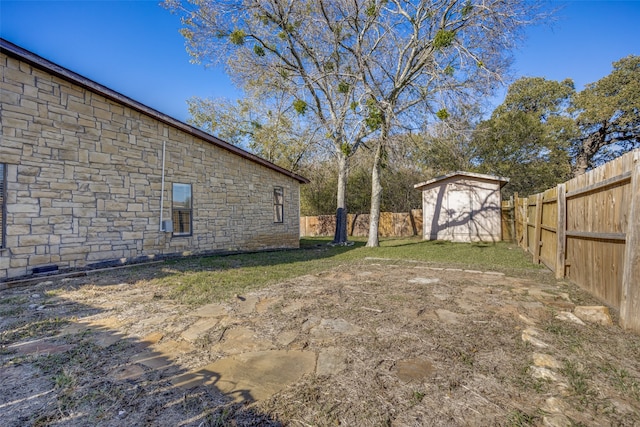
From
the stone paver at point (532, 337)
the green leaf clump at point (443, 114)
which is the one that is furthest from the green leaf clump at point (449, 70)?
the stone paver at point (532, 337)

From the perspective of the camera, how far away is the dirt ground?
5.32 ft

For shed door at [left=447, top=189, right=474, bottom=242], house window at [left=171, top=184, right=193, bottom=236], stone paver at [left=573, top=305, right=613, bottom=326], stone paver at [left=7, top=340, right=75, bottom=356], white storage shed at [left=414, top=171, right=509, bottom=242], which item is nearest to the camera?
stone paver at [left=7, top=340, right=75, bottom=356]

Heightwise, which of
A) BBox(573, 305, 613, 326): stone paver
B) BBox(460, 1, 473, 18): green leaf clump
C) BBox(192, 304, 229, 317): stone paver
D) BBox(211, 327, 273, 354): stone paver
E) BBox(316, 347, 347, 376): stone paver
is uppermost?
BBox(460, 1, 473, 18): green leaf clump

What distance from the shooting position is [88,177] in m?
6.08

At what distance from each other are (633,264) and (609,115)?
60.0 feet

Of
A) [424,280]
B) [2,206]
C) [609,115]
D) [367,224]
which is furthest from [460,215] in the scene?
[2,206]

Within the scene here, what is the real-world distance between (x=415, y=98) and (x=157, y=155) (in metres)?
8.57

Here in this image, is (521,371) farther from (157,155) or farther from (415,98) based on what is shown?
(415,98)

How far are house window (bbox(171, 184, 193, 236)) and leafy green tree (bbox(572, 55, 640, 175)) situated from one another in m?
19.7

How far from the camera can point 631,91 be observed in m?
14.7

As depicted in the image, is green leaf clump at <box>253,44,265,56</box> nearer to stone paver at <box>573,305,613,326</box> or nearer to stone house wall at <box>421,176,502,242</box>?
stone house wall at <box>421,176,502,242</box>

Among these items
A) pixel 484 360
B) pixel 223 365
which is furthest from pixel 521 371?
pixel 223 365

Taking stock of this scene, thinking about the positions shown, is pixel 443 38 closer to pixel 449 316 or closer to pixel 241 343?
pixel 449 316

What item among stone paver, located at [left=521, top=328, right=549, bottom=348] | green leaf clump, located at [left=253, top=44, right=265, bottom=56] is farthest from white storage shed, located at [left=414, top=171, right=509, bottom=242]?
stone paver, located at [left=521, top=328, right=549, bottom=348]
